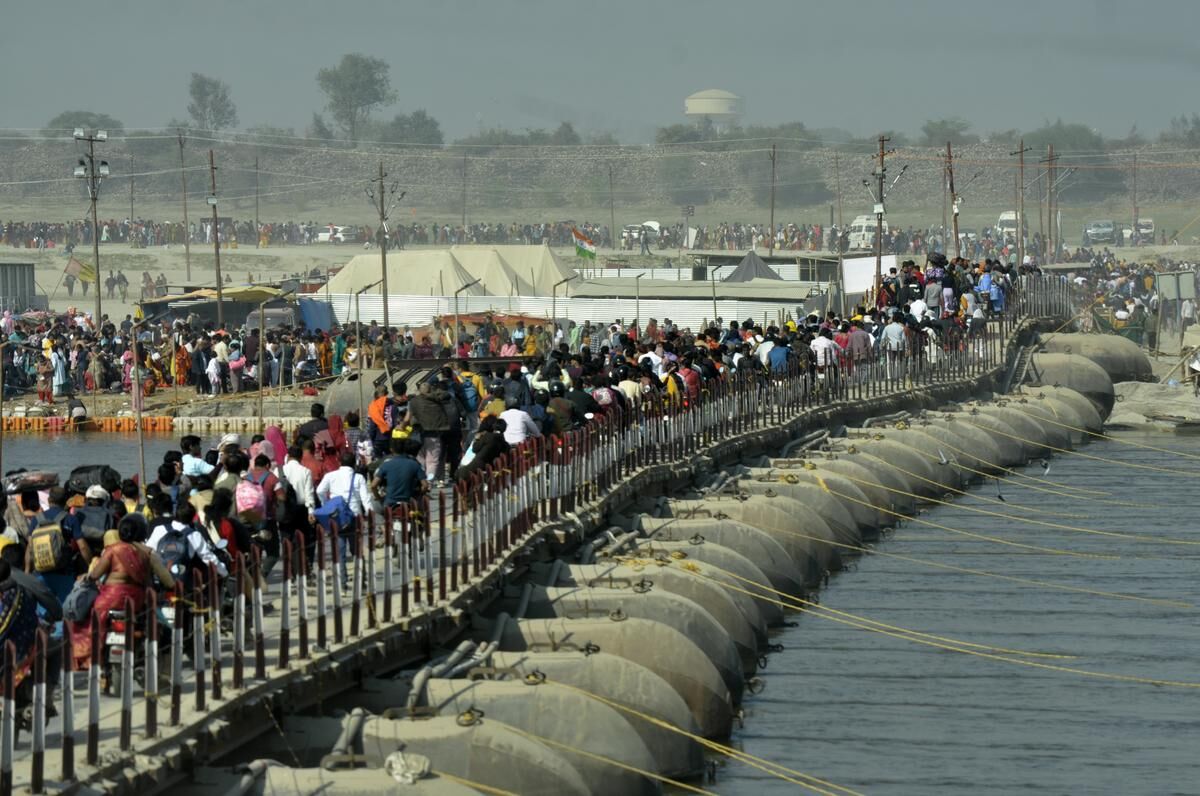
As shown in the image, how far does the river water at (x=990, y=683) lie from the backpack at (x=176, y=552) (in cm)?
669

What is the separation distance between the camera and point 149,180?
6516 inches

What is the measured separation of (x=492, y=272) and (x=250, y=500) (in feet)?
172

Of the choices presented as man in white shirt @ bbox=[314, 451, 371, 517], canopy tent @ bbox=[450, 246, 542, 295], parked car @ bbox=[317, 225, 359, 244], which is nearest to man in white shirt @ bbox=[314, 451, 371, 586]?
man in white shirt @ bbox=[314, 451, 371, 517]

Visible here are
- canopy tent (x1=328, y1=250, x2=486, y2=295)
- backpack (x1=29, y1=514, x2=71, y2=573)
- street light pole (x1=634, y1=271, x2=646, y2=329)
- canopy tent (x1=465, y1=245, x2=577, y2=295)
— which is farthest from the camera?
canopy tent (x1=465, y1=245, x2=577, y2=295)

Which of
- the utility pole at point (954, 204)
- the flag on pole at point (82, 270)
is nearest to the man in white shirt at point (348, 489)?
the utility pole at point (954, 204)

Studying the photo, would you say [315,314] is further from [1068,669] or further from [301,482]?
[301,482]

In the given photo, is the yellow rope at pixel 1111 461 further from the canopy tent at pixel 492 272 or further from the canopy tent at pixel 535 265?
the canopy tent at pixel 535 265

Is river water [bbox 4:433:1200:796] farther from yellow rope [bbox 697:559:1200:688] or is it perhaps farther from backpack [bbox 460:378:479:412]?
backpack [bbox 460:378:479:412]

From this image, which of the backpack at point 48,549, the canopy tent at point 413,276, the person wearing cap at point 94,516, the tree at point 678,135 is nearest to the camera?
the backpack at point 48,549

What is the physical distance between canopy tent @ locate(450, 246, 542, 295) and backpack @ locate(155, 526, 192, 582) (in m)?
52.9

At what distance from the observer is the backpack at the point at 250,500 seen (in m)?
19.2

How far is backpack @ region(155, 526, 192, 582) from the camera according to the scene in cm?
1652

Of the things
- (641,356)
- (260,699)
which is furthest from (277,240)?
(260,699)

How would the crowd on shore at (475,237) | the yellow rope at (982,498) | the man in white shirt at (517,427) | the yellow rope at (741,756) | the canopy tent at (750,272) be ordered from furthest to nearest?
the crowd on shore at (475,237) < the canopy tent at (750,272) < the yellow rope at (982,498) < the man in white shirt at (517,427) < the yellow rope at (741,756)
